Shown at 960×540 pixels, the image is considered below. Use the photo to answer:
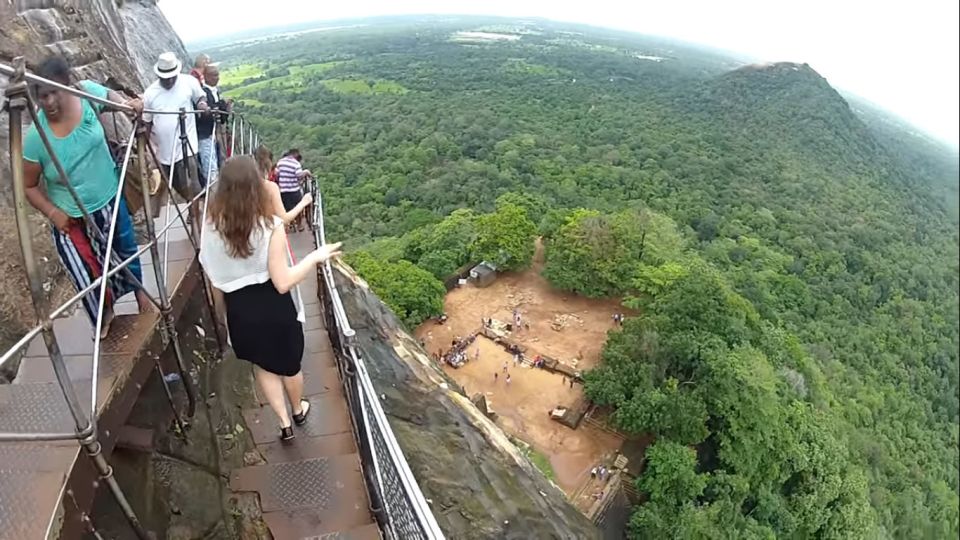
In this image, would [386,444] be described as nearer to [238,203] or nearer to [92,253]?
[238,203]

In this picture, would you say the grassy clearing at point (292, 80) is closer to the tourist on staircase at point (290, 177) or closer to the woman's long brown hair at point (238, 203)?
the tourist on staircase at point (290, 177)

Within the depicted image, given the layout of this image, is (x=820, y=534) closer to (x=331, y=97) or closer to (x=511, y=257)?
(x=511, y=257)

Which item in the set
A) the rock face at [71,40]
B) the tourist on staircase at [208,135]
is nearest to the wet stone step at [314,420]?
the tourist on staircase at [208,135]

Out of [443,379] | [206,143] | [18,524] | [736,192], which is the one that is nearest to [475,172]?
[736,192]

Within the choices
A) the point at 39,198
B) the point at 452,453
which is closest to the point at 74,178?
the point at 39,198

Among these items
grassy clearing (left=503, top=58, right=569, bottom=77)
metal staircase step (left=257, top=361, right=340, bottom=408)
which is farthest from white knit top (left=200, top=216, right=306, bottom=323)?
grassy clearing (left=503, top=58, right=569, bottom=77)

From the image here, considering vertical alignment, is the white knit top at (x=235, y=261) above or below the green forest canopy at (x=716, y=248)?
above
